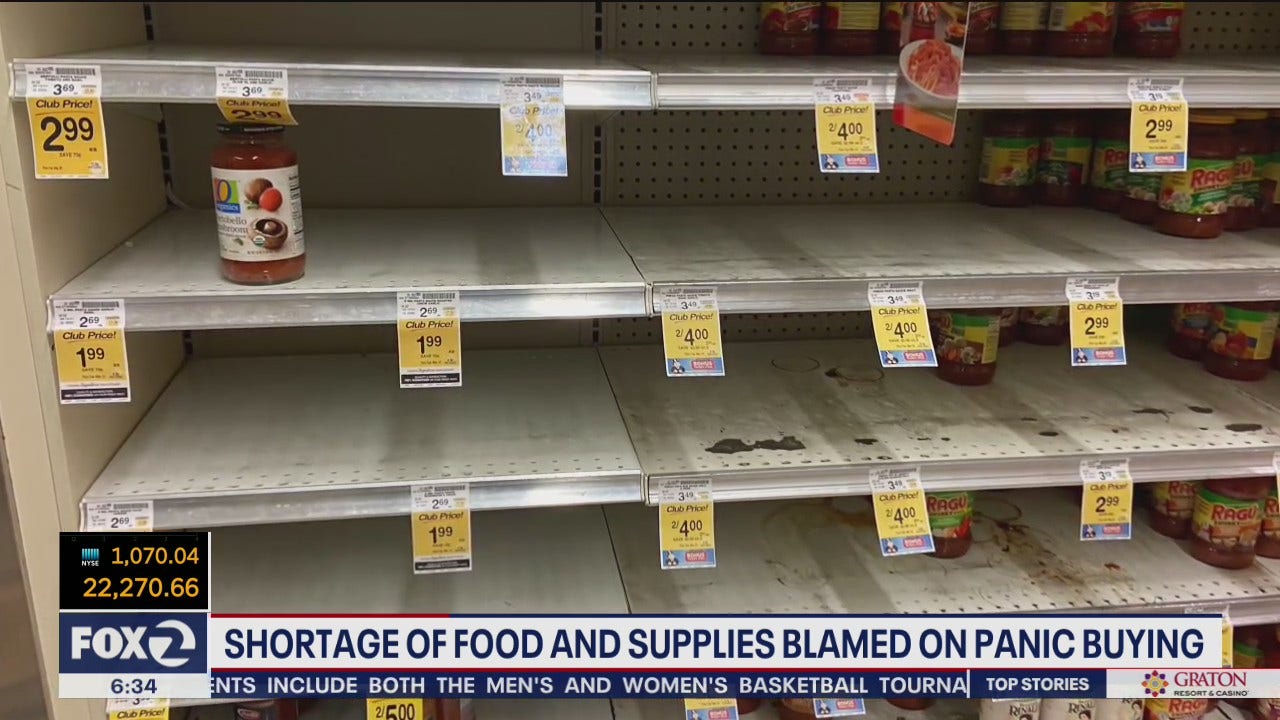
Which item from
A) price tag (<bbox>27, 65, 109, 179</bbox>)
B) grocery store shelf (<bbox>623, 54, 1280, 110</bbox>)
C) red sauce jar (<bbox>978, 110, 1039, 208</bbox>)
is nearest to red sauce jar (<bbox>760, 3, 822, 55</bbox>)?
grocery store shelf (<bbox>623, 54, 1280, 110</bbox>)

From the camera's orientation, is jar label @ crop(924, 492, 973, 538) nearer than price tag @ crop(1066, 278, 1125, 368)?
No

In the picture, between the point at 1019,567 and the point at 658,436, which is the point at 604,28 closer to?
the point at 658,436

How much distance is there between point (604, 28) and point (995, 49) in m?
0.74

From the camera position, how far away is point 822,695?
1.65m

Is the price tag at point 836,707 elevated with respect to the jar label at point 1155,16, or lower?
lower

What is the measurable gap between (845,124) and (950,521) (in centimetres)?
81

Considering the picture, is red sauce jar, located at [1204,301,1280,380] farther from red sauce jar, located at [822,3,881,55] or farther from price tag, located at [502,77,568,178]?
price tag, located at [502,77,568,178]

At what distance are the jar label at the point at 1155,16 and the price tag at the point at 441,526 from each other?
1470mm

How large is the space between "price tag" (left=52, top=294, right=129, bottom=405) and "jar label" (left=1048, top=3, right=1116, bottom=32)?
1.64 m

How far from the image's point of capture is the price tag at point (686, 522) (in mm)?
1458

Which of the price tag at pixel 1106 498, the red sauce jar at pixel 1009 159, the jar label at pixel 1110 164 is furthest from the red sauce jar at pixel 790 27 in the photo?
the price tag at pixel 1106 498

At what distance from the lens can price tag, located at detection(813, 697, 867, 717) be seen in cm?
168

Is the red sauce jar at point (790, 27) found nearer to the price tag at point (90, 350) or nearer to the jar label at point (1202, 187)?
the jar label at point (1202, 187)

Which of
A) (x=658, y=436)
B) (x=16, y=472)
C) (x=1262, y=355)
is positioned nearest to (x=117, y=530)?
(x=16, y=472)
